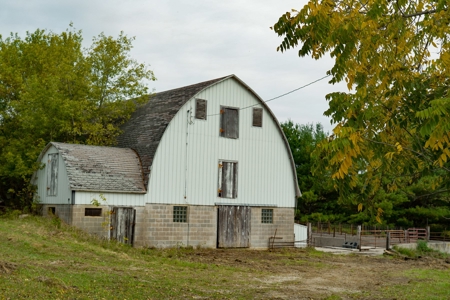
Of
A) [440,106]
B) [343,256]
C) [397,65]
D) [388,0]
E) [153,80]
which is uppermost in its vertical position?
[153,80]

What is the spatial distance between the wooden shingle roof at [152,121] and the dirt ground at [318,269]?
5.17m

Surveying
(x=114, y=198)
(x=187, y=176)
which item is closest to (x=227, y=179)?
(x=187, y=176)

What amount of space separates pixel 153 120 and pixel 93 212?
600 centimetres

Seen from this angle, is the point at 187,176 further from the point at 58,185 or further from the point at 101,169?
the point at 58,185

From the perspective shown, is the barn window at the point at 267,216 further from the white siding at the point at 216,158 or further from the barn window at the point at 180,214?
the barn window at the point at 180,214

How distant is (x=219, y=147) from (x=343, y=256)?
7.89 m

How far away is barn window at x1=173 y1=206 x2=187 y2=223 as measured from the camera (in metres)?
28.0

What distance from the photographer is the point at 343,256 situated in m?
29.5

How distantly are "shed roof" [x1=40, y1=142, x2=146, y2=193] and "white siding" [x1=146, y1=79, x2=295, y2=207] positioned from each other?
963mm

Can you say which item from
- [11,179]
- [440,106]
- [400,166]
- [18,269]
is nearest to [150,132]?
[11,179]

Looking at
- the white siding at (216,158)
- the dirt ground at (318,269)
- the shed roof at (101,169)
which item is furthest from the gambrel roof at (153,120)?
the dirt ground at (318,269)

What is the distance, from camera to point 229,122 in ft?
98.0

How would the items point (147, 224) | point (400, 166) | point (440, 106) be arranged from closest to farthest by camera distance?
point (440, 106)
point (400, 166)
point (147, 224)

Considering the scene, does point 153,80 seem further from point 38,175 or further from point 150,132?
point 38,175
